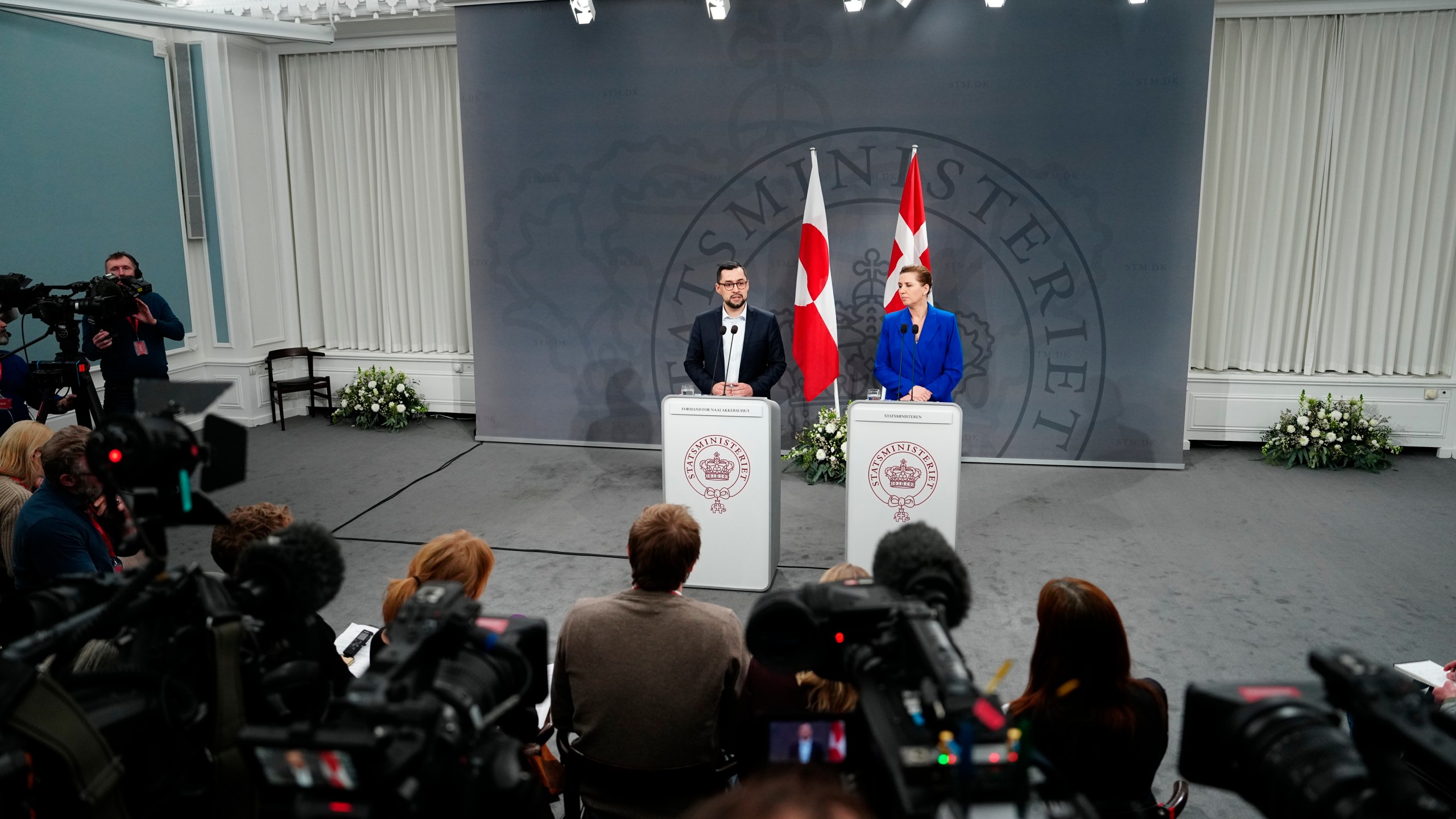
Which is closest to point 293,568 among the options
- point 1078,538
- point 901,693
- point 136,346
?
point 901,693

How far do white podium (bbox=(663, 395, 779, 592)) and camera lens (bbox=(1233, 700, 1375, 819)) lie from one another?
3265 millimetres

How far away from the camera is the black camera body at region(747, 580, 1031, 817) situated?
3.62ft

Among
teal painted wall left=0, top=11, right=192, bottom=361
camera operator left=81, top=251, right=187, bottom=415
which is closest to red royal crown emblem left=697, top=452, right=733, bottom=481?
camera operator left=81, top=251, right=187, bottom=415

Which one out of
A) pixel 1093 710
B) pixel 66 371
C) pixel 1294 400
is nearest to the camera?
pixel 1093 710

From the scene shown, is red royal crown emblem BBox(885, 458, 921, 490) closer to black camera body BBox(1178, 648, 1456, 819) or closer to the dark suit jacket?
the dark suit jacket

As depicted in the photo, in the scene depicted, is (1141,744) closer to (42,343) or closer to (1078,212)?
(1078,212)

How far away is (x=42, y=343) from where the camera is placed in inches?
251

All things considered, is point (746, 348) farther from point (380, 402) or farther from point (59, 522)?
point (380, 402)

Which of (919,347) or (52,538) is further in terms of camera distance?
(919,347)

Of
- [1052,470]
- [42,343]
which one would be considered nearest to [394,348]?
[42,343]

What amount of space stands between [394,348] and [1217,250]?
6625 millimetres

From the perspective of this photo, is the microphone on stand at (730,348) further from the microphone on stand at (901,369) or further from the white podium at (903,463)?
the white podium at (903,463)

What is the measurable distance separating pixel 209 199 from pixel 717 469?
560 centimetres

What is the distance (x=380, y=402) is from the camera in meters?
8.05
